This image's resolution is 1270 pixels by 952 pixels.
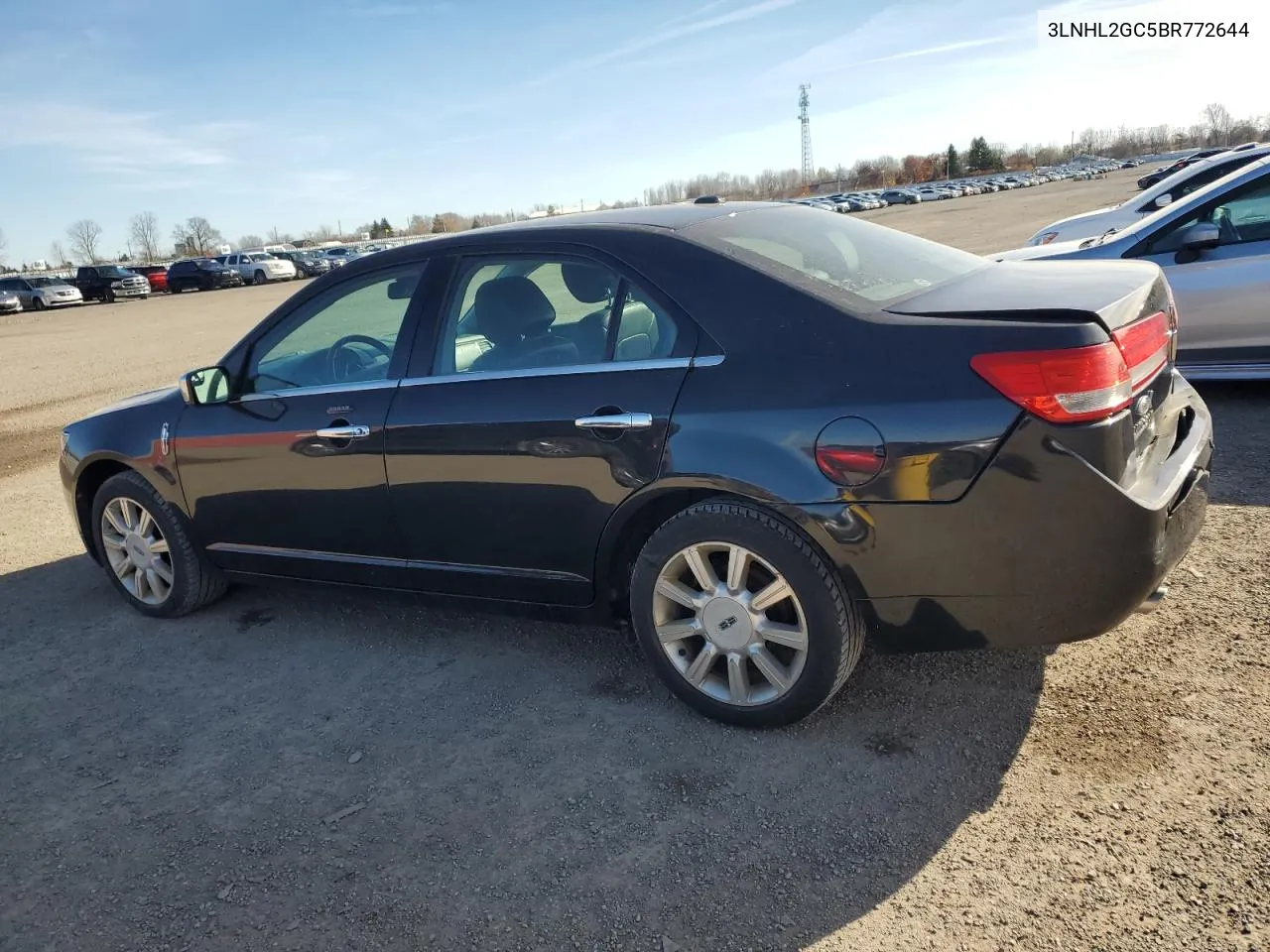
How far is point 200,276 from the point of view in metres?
45.1

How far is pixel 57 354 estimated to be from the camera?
61.6 feet

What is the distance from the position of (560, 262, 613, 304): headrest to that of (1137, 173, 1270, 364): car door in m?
4.78

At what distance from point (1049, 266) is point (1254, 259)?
3.74 metres

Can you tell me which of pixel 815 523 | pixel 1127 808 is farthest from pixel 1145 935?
→ pixel 815 523

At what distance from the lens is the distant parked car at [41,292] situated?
38.1 m

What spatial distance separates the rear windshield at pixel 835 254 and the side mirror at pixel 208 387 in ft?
7.40

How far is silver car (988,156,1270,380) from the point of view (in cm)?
630

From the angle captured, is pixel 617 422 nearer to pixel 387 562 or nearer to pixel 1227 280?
pixel 387 562

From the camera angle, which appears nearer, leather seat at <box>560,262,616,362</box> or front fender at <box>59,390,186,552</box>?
leather seat at <box>560,262,616,362</box>

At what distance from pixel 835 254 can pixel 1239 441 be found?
3.72m

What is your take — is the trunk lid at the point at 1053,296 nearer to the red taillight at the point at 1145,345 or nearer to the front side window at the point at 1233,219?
the red taillight at the point at 1145,345

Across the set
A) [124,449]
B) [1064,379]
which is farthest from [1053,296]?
[124,449]

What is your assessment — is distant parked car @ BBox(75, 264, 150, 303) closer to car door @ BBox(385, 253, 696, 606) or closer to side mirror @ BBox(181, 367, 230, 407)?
side mirror @ BBox(181, 367, 230, 407)

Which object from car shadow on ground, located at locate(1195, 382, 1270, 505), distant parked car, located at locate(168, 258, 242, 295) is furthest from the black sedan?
distant parked car, located at locate(168, 258, 242, 295)
